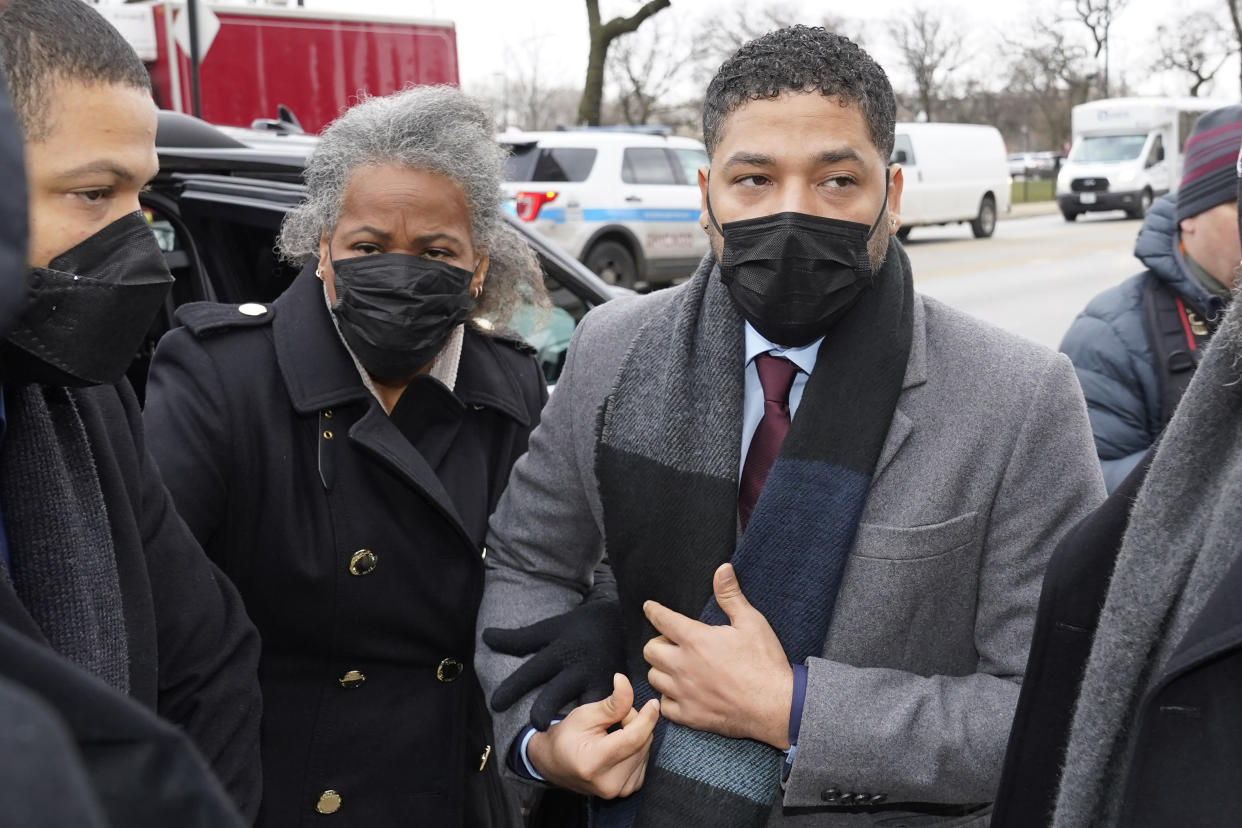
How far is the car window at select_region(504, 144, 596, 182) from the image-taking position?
1295 centimetres

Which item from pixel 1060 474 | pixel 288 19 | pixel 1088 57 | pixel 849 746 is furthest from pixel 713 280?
pixel 1088 57

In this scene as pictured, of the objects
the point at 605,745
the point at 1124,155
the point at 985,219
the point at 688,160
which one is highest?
the point at 1124,155

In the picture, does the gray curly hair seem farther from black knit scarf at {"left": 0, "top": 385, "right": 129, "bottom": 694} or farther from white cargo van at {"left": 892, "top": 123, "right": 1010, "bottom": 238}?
white cargo van at {"left": 892, "top": 123, "right": 1010, "bottom": 238}

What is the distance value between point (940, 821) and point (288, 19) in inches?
317

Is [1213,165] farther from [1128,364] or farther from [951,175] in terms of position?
[951,175]

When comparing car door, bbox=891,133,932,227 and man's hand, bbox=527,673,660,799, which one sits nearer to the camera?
man's hand, bbox=527,673,660,799

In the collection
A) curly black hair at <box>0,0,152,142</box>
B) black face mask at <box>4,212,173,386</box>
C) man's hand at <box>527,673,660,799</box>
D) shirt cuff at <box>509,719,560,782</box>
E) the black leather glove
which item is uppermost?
curly black hair at <box>0,0,152,142</box>

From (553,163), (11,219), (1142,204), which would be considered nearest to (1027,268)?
(553,163)

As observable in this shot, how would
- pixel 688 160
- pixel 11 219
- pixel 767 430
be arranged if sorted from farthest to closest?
pixel 688 160 < pixel 767 430 < pixel 11 219

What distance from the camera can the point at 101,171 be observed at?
1448 millimetres

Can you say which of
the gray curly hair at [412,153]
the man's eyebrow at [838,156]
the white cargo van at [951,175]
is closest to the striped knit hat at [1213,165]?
the man's eyebrow at [838,156]

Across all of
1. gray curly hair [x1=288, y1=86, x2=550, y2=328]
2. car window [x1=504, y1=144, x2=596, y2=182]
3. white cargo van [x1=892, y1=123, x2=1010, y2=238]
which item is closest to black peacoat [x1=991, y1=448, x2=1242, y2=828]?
gray curly hair [x1=288, y1=86, x2=550, y2=328]

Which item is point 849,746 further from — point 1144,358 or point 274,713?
point 1144,358

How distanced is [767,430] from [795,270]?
263 mm
